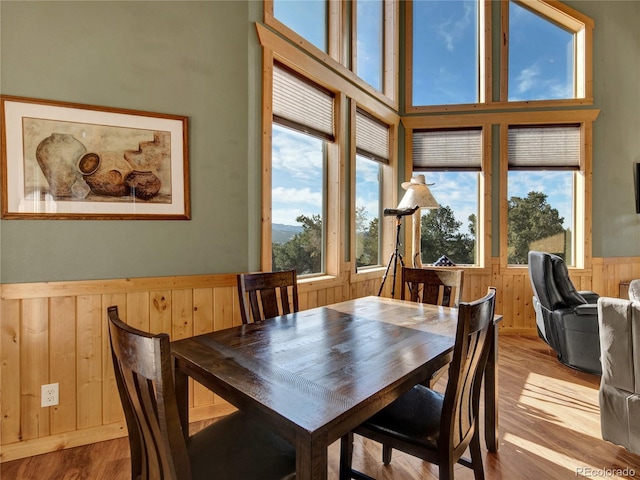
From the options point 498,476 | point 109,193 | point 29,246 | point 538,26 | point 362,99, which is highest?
point 538,26

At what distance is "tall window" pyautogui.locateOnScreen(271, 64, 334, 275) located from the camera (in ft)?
9.12

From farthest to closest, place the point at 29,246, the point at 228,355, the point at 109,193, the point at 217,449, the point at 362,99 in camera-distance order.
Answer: the point at 362,99 → the point at 109,193 → the point at 29,246 → the point at 228,355 → the point at 217,449

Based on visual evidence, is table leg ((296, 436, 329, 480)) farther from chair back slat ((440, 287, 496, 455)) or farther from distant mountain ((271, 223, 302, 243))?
distant mountain ((271, 223, 302, 243))

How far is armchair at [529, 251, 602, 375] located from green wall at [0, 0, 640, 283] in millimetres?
2590

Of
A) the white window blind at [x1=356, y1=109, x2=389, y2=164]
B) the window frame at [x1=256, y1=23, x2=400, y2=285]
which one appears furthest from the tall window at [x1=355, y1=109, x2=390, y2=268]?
the window frame at [x1=256, y1=23, x2=400, y2=285]

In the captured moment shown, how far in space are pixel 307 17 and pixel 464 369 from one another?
317 centimetres

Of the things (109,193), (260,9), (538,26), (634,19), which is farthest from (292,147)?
(634,19)

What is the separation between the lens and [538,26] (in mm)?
4387

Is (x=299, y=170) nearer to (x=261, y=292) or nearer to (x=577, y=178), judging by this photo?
(x=261, y=292)

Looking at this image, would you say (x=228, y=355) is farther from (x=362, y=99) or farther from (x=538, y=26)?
(x=538, y=26)

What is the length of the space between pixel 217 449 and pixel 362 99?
11.1ft

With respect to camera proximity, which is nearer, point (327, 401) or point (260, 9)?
point (327, 401)

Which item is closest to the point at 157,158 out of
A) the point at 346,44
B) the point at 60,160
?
the point at 60,160

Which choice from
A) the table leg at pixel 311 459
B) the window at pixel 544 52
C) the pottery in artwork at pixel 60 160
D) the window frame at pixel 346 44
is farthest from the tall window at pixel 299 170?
the window at pixel 544 52
